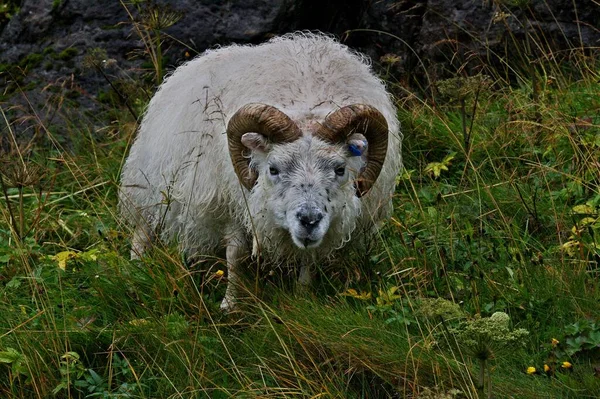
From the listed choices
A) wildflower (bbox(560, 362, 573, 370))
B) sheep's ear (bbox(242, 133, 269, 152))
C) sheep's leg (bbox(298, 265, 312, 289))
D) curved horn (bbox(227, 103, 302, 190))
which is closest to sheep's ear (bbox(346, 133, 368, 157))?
curved horn (bbox(227, 103, 302, 190))

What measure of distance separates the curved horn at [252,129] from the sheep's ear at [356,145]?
27 cm

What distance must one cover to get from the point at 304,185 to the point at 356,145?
16.0 inches

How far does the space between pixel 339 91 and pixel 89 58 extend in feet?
6.08

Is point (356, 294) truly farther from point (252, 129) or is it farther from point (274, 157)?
point (252, 129)

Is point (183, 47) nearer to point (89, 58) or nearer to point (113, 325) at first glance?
point (89, 58)

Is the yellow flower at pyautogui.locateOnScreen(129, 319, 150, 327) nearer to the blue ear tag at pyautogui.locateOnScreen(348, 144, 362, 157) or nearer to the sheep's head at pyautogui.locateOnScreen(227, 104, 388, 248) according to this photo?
the sheep's head at pyautogui.locateOnScreen(227, 104, 388, 248)

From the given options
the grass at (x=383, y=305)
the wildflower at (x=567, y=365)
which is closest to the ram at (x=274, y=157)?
the grass at (x=383, y=305)

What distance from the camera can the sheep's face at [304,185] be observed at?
526cm

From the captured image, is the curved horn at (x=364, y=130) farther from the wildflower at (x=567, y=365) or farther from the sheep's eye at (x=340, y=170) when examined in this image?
the wildflower at (x=567, y=365)

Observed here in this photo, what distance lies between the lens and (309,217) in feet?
17.1

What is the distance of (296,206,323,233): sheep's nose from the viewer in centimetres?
521

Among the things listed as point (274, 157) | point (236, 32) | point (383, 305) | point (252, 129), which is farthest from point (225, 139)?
point (236, 32)

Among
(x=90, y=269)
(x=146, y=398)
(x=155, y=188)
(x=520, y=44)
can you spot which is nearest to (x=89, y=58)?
(x=155, y=188)

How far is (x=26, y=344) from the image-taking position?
4.82 m
